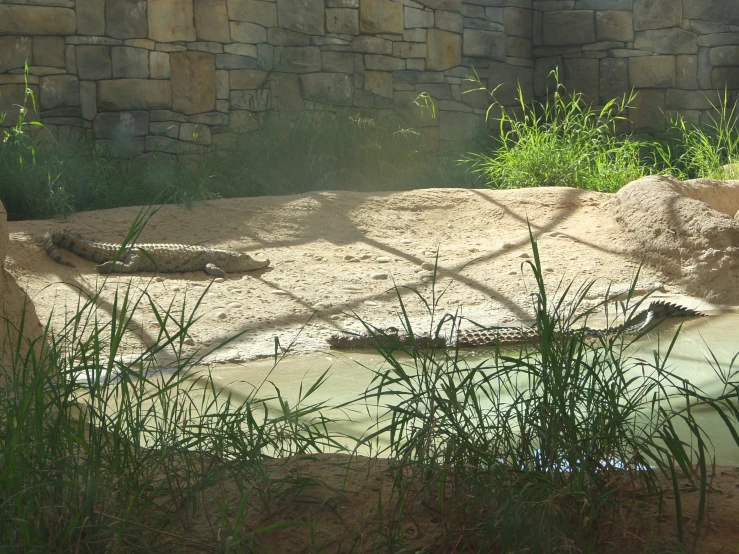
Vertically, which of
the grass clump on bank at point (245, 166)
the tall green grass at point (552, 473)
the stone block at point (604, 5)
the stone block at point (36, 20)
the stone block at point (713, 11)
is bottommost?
the tall green grass at point (552, 473)

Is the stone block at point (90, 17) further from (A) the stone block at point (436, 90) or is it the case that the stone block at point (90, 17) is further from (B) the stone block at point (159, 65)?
(A) the stone block at point (436, 90)

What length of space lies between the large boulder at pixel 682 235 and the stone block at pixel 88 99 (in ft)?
17.6

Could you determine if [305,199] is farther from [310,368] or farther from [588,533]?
[588,533]

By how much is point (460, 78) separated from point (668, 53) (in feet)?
9.21

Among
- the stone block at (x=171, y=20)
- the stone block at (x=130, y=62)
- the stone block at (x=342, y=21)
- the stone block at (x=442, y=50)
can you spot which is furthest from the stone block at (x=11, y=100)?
the stone block at (x=442, y=50)

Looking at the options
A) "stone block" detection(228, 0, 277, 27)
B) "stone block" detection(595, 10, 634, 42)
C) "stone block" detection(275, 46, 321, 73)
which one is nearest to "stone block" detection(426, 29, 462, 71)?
"stone block" detection(275, 46, 321, 73)

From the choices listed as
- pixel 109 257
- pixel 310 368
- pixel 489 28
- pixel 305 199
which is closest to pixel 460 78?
pixel 489 28

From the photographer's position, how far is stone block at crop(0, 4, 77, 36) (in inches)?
335

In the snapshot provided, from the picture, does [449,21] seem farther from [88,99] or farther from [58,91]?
[58,91]

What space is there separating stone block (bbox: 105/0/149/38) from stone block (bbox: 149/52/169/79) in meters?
0.24

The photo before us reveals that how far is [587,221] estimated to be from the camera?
23.8ft

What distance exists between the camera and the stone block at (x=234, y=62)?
9.79 m

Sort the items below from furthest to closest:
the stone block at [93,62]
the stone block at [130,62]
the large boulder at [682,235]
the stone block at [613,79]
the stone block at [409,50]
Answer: the stone block at [613,79] → the stone block at [409,50] → the stone block at [130,62] → the stone block at [93,62] → the large boulder at [682,235]

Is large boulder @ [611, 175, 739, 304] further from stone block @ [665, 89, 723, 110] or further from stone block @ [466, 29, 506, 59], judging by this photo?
stone block @ [466, 29, 506, 59]
